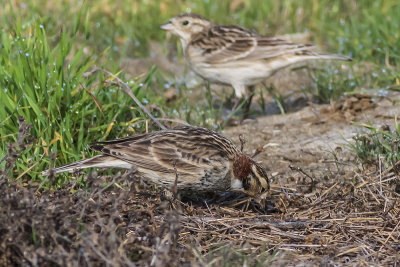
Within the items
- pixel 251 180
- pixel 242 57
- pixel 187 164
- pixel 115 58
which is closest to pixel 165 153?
pixel 187 164

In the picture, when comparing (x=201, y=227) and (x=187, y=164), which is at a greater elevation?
(x=187, y=164)

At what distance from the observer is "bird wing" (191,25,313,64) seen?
8.27m

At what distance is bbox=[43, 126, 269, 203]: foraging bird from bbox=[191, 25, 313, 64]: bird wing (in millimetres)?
2879

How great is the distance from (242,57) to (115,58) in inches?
80.2

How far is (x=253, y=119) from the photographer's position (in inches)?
315

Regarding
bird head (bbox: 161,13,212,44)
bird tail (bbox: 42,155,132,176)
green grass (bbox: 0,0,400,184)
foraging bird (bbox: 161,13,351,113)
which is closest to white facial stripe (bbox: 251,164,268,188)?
bird tail (bbox: 42,155,132,176)

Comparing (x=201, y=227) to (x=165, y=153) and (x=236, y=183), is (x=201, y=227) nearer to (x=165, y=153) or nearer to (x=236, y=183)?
(x=236, y=183)

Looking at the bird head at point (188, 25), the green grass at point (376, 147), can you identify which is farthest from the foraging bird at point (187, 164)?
the bird head at point (188, 25)

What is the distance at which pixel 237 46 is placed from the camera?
8.47 metres

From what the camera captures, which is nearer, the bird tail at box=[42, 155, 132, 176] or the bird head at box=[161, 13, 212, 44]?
the bird tail at box=[42, 155, 132, 176]

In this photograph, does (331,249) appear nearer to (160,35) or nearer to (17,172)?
(17,172)

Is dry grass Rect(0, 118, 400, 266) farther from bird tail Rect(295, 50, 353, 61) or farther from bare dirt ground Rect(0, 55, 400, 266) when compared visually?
bird tail Rect(295, 50, 353, 61)

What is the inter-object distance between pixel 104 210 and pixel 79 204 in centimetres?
34

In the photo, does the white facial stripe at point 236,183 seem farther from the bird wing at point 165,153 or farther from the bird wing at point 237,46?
the bird wing at point 237,46
